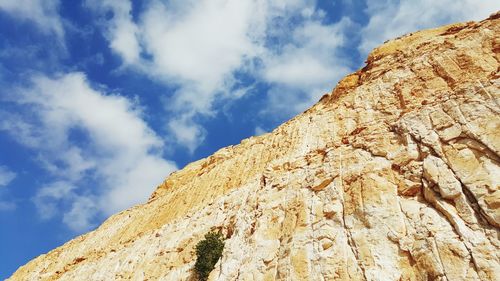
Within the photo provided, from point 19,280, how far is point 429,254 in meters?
46.6

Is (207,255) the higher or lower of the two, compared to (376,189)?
lower

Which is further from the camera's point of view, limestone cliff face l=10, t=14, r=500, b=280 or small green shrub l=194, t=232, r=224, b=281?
small green shrub l=194, t=232, r=224, b=281

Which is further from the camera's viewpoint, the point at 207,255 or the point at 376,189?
the point at 207,255

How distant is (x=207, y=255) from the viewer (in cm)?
2316

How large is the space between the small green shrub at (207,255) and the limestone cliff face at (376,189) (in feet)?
3.55

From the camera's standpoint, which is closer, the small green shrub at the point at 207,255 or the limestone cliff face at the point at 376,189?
the limestone cliff face at the point at 376,189

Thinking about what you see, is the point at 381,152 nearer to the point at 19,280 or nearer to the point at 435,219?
the point at 435,219

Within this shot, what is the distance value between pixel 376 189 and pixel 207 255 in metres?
9.90

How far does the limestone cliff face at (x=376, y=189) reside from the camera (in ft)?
50.2

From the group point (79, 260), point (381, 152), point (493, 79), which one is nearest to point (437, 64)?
point (493, 79)

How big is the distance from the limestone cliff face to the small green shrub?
42.6 inches

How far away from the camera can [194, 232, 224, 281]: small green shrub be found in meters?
22.7

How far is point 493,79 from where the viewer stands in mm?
18438

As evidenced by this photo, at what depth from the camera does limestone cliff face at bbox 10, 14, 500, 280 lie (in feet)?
50.2
